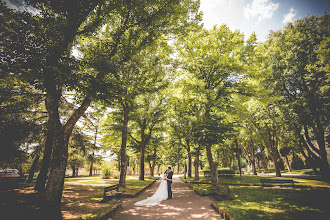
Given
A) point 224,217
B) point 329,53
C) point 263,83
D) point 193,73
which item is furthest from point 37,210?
point 263,83

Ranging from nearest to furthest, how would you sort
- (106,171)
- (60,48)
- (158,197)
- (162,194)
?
(60,48) < (158,197) < (162,194) < (106,171)

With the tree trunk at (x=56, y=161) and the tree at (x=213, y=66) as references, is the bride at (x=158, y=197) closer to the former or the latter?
the tree at (x=213, y=66)

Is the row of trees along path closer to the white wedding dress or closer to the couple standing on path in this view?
the couple standing on path

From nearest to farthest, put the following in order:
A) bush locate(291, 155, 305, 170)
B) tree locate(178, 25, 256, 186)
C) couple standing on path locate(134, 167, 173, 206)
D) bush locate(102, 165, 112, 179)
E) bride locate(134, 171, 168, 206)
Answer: bride locate(134, 171, 168, 206)
couple standing on path locate(134, 167, 173, 206)
tree locate(178, 25, 256, 186)
bush locate(102, 165, 112, 179)
bush locate(291, 155, 305, 170)

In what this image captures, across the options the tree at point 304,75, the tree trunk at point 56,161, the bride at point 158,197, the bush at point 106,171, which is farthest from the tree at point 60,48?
the bush at point 106,171

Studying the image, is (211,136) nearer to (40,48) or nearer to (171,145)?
(40,48)

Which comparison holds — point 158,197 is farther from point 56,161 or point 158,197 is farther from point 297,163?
point 297,163

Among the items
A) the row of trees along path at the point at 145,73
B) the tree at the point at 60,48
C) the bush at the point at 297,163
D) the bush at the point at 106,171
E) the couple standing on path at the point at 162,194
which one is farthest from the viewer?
the bush at the point at 297,163

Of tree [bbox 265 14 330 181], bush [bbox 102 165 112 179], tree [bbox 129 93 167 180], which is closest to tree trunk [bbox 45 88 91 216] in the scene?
tree [bbox 129 93 167 180]

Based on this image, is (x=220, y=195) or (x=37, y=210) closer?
(x=37, y=210)

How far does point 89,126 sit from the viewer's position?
12883mm

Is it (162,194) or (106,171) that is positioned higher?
(162,194)

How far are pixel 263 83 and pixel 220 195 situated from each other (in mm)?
15621

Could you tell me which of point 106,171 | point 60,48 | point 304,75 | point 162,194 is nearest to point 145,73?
point 60,48
